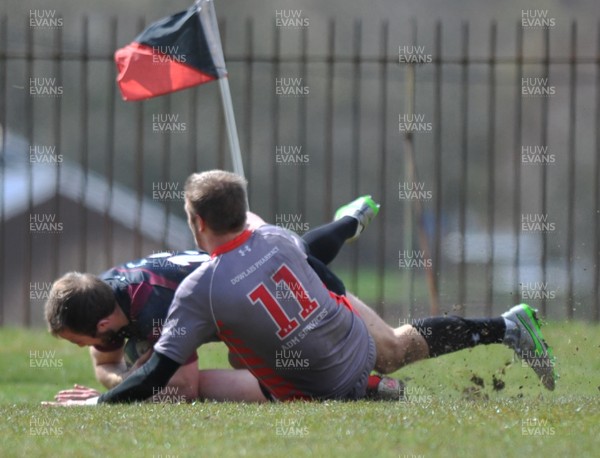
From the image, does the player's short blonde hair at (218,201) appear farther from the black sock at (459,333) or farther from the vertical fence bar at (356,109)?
the vertical fence bar at (356,109)

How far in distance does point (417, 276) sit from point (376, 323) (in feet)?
30.2

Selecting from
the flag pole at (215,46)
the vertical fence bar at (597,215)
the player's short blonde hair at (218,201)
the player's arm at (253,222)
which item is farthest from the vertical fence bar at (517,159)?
the player's short blonde hair at (218,201)

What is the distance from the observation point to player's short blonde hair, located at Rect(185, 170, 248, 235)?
6723 millimetres

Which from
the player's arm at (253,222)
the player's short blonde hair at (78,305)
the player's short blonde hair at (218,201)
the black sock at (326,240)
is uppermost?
the player's short blonde hair at (218,201)

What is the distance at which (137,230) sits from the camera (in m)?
14.4

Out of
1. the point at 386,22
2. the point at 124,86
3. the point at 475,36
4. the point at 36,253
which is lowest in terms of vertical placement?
the point at 36,253

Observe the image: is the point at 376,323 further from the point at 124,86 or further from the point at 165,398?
the point at 124,86

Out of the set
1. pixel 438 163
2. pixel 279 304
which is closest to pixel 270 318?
pixel 279 304

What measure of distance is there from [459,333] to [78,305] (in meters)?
2.40

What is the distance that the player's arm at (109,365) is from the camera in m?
7.77

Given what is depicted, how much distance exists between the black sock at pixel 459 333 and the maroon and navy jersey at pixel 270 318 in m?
0.68

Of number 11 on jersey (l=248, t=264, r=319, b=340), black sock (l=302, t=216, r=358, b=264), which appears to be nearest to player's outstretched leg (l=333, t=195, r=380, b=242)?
black sock (l=302, t=216, r=358, b=264)

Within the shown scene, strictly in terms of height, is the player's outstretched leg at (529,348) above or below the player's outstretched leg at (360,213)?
below

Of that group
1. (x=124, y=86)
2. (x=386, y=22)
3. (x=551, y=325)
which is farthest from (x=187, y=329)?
(x=386, y=22)
